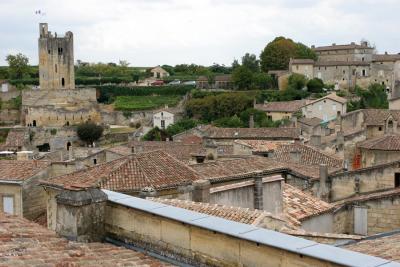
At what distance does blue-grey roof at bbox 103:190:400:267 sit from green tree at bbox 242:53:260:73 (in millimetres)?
107192

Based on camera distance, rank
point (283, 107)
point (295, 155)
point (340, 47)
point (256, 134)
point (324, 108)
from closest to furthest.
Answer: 1. point (295, 155)
2. point (256, 134)
3. point (324, 108)
4. point (283, 107)
5. point (340, 47)

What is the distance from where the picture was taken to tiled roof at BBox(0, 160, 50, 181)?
23.6 meters

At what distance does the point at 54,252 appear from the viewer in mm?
7738

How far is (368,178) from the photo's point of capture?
24.1m

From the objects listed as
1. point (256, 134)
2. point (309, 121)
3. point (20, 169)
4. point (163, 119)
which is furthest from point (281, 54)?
point (20, 169)

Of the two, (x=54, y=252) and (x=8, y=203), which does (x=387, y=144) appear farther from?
(x=54, y=252)

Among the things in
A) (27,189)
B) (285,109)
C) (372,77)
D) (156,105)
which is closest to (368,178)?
(27,189)

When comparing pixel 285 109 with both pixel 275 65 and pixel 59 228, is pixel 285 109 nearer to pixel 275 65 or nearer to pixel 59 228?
pixel 275 65

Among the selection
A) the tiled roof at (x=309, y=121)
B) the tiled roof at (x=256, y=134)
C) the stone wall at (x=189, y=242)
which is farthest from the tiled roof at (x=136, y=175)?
the tiled roof at (x=309, y=121)

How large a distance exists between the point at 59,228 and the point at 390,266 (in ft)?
14.1

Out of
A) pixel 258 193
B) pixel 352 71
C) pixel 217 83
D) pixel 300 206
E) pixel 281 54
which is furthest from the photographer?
pixel 281 54

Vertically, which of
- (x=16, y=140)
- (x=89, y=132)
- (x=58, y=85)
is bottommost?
(x=89, y=132)

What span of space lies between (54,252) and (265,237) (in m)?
2.53

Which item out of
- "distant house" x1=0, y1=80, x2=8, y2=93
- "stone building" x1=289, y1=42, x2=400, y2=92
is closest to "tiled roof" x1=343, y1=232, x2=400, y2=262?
"stone building" x1=289, y1=42, x2=400, y2=92
